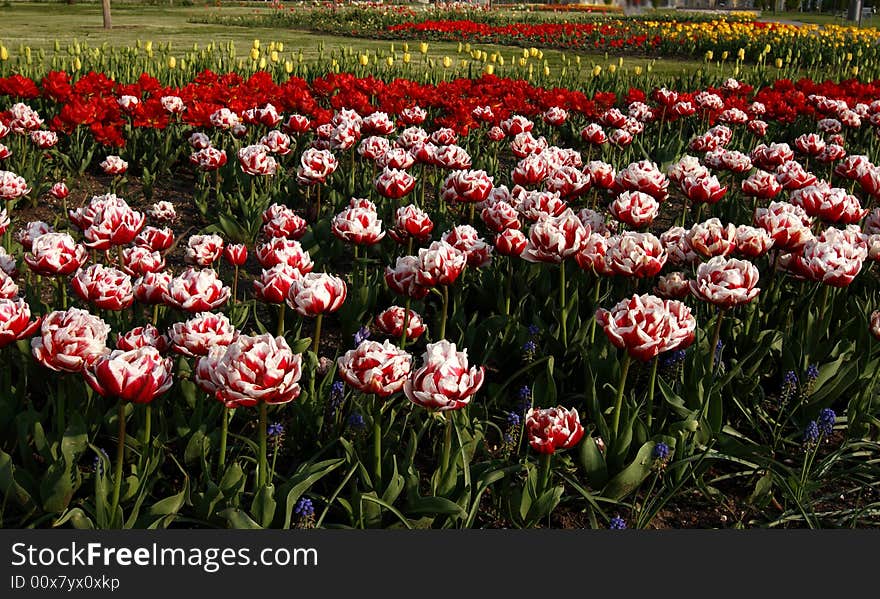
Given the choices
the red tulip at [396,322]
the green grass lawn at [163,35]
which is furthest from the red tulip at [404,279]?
the green grass lawn at [163,35]

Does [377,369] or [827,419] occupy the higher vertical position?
[377,369]

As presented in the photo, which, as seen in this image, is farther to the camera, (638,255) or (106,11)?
(106,11)

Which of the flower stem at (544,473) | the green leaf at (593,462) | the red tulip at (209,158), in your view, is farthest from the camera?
the red tulip at (209,158)

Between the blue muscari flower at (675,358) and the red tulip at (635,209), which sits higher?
the red tulip at (635,209)

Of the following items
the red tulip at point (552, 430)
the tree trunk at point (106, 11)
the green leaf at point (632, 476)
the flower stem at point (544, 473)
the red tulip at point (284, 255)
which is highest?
the tree trunk at point (106, 11)

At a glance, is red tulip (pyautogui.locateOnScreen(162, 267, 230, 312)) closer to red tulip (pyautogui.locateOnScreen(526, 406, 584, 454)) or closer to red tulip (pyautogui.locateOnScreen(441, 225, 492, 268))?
red tulip (pyautogui.locateOnScreen(441, 225, 492, 268))

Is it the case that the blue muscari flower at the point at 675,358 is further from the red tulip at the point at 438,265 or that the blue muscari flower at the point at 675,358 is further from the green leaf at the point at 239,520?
the green leaf at the point at 239,520

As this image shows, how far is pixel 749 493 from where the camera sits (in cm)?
288

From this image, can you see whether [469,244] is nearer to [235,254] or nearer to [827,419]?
[235,254]

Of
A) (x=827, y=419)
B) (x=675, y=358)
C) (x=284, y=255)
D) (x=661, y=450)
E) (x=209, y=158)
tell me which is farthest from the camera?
(x=209, y=158)

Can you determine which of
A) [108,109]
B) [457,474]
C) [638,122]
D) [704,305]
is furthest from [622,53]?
[457,474]

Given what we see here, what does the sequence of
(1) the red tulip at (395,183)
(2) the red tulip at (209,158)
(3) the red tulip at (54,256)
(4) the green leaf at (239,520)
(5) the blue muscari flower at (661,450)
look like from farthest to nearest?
(2) the red tulip at (209,158)
(1) the red tulip at (395,183)
(3) the red tulip at (54,256)
(5) the blue muscari flower at (661,450)
(4) the green leaf at (239,520)

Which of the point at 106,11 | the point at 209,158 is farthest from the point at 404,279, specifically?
the point at 106,11

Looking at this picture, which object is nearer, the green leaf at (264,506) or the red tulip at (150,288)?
the green leaf at (264,506)
